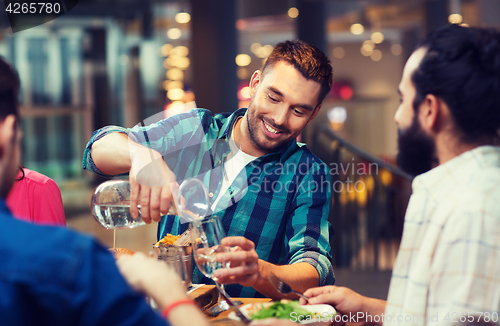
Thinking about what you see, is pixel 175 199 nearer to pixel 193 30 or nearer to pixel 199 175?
→ pixel 199 175

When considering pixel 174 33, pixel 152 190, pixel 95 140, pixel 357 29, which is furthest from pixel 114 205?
pixel 357 29

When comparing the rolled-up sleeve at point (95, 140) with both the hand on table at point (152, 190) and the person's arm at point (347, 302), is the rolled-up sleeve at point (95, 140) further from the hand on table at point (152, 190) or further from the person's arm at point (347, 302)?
the person's arm at point (347, 302)

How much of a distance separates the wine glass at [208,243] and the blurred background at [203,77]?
3.30 metres

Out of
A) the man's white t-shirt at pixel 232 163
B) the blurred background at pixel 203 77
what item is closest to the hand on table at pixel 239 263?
the man's white t-shirt at pixel 232 163

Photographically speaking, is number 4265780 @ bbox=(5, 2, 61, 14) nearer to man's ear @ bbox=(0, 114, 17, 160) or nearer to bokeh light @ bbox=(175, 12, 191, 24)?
man's ear @ bbox=(0, 114, 17, 160)

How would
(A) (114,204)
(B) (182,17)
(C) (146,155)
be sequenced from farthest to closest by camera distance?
(B) (182,17) → (C) (146,155) → (A) (114,204)

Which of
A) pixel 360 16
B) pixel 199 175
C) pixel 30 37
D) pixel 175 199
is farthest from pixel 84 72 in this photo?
pixel 175 199

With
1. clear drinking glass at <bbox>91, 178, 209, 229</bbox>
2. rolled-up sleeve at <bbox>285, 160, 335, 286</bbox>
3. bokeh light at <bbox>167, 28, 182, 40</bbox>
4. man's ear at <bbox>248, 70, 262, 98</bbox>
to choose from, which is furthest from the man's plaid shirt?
bokeh light at <bbox>167, 28, 182, 40</bbox>

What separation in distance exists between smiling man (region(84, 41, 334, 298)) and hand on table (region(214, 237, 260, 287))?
303 mm

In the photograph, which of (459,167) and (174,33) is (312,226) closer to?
(459,167)

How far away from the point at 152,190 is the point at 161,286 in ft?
1.68

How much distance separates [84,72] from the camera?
31.7 ft

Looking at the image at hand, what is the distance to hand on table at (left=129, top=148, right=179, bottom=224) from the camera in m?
1.29

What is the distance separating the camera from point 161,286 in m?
0.81
